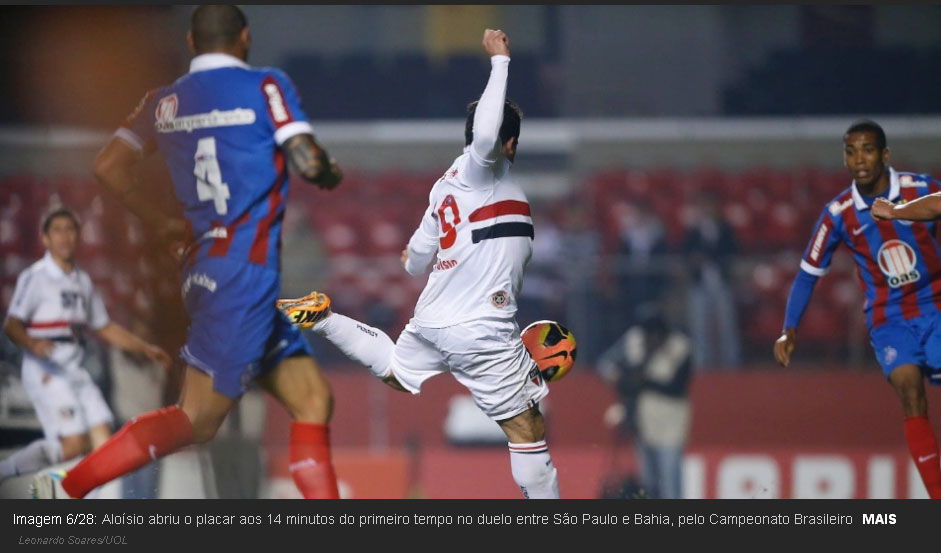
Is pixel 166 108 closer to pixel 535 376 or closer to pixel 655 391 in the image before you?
pixel 535 376

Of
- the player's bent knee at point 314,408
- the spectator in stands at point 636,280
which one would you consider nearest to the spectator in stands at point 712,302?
the spectator in stands at point 636,280

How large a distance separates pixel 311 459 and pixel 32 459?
3.32 meters

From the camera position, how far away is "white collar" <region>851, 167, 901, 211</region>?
622 centimetres

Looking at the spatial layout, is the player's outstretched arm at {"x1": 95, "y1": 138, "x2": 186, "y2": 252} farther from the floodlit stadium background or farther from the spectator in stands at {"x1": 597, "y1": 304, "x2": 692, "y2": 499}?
the spectator in stands at {"x1": 597, "y1": 304, "x2": 692, "y2": 499}

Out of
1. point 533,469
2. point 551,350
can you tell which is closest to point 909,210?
point 551,350

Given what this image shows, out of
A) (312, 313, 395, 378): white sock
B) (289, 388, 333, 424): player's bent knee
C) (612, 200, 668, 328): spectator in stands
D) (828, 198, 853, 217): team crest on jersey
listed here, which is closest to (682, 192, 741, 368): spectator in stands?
(612, 200, 668, 328): spectator in stands

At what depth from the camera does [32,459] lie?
737cm

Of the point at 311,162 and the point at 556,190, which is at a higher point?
the point at 556,190

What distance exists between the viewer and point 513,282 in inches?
212

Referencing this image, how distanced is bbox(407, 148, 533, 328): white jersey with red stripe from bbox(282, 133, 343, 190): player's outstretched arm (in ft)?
2.56

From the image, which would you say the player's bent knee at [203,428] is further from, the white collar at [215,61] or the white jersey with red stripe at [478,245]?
the white collar at [215,61]

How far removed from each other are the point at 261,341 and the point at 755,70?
12.4m
